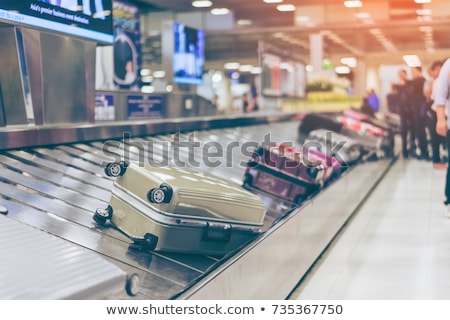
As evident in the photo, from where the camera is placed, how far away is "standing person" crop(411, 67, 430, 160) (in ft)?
36.4

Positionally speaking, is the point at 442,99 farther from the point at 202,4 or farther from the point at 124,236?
the point at 202,4

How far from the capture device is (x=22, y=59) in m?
4.79

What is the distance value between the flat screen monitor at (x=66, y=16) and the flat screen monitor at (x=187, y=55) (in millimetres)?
7519

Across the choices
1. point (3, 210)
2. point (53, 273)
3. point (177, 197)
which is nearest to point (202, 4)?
point (177, 197)

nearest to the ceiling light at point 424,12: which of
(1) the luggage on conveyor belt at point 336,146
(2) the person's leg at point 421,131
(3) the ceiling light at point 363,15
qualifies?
(3) the ceiling light at point 363,15

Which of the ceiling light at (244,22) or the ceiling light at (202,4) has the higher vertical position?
the ceiling light at (244,22)

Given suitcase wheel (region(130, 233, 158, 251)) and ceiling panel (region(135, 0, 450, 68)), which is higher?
ceiling panel (region(135, 0, 450, 68))

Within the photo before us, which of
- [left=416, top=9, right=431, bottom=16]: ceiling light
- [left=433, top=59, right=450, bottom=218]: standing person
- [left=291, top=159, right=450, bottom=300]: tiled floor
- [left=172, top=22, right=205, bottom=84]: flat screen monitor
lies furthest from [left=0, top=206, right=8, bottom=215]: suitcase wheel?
[left=416, top=9, right=431, bottom=16]: ceiling light

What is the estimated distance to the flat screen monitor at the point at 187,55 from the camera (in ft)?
44.3

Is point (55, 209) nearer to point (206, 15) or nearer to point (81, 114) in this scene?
point (81, 114)

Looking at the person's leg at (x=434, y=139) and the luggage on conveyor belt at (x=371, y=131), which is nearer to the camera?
the luggage on conveyor belt at (x=371, y=131)

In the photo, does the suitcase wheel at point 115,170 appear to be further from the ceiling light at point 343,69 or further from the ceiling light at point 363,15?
the ceiling light at point 343,69

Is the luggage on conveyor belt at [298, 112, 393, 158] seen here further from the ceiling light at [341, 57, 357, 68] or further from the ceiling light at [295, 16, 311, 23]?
the ceiling light at [341, 57, 357, 68]

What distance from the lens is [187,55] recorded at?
13898 mm
